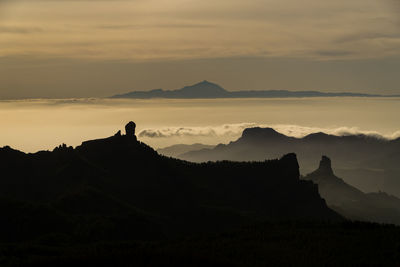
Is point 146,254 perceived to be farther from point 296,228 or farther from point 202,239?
point 296,228

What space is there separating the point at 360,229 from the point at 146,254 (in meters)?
53.8

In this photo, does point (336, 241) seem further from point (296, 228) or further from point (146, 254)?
point (146, 254)

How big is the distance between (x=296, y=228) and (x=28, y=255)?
2170 inches

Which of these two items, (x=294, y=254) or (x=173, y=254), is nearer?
(x=173, y=254)

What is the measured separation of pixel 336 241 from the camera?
130625 mm

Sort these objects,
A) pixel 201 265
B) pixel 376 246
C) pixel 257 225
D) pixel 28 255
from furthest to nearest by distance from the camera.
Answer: pixel 257 225 → pixel 28 255 → pixel 376 246 → pixel 201 265

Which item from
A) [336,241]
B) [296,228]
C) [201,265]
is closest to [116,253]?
[201,265]

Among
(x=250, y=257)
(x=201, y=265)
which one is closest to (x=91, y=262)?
(x=201, y=265)

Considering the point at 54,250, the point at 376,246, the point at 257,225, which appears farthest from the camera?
the point at 257,225

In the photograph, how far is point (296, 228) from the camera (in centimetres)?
15400

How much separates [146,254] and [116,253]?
18.0ft

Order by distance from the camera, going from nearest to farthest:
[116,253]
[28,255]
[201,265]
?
[201,265], [116,253], [28,255]

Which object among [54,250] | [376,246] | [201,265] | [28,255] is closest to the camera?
[201,265]

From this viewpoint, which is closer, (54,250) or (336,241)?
(336,241)
